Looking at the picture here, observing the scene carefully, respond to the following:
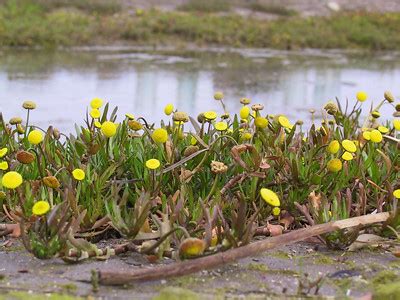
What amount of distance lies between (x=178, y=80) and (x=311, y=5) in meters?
10.5

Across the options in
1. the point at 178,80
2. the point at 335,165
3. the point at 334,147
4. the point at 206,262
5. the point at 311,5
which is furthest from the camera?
the point at 311,5

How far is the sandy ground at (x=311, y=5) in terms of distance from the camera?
16.5m

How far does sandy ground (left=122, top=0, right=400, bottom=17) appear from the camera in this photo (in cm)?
1647

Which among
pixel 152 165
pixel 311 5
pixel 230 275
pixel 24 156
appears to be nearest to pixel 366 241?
pixel 230 275

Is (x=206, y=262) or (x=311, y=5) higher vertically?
(x=311, y=5)

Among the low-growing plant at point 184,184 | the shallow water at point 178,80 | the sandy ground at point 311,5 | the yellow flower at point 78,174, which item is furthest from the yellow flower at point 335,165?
the sandy ground at point 311,5

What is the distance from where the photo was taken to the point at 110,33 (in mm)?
12680

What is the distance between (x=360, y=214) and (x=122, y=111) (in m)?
3.75

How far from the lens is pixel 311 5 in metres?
18.5

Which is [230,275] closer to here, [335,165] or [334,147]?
[335,165]

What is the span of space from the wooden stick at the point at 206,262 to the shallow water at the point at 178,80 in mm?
3398

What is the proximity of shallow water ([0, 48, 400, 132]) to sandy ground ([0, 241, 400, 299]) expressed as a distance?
323 cm

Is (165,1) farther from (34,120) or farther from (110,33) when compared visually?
(34,120)

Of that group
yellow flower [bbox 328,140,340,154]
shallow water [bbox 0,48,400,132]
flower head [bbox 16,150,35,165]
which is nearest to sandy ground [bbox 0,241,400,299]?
flower head [bbox 16,150,35,165]
